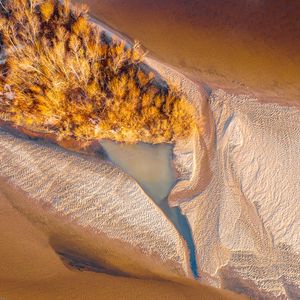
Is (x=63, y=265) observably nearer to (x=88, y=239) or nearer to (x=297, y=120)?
(x=88, y=239)

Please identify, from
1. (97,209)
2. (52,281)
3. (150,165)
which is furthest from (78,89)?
(52,281)

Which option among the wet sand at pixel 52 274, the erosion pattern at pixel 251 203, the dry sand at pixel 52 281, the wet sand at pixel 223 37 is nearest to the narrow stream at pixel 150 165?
the erosion pattern at pixel 251 203

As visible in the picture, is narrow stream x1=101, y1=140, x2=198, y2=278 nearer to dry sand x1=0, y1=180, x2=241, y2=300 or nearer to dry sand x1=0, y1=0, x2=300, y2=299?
dry sand x1=0, y1=0, x2=300, y2=299

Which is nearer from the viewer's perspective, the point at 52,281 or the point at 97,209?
the point at 52,281

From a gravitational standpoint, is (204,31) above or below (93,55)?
above

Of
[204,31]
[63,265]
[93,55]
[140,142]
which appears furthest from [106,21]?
[63,265]

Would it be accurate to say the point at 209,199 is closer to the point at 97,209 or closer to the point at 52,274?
the point at 97,209
